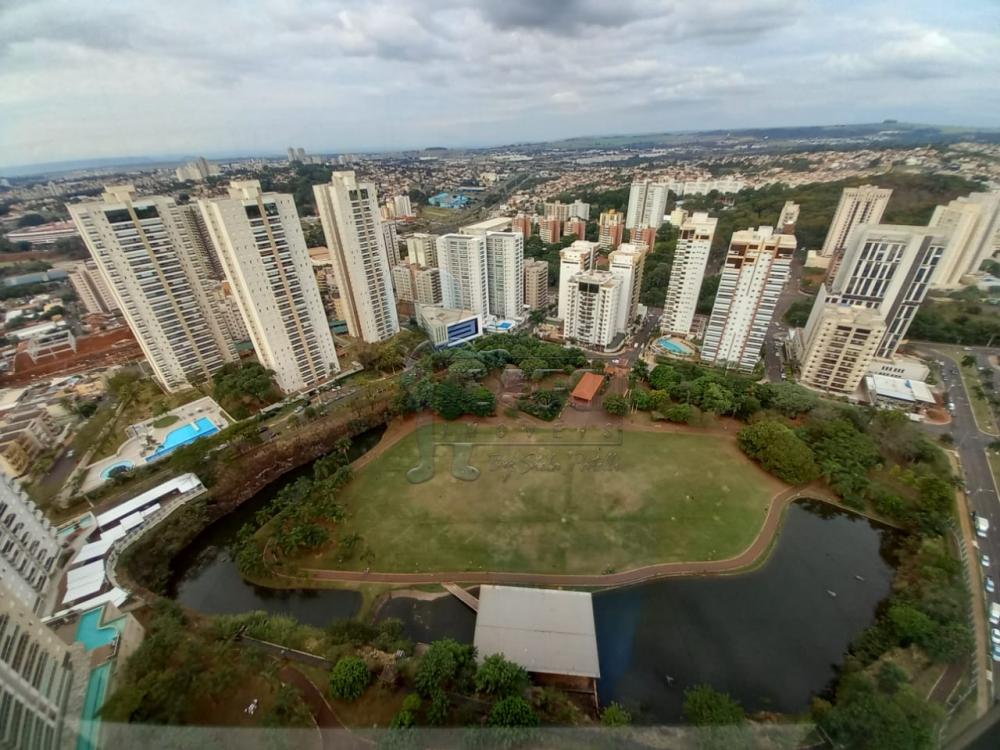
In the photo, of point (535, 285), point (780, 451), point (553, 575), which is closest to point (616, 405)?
point (780, 451)

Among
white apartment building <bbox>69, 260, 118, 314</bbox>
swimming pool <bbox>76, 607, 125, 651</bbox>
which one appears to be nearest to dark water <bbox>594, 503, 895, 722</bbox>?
swimming pool <bbox>76, 607, 125, 651</bbox>

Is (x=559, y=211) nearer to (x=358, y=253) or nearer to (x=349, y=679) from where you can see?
(x=358, y=253)

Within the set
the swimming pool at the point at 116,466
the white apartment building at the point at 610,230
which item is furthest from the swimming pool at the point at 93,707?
the white apartment building at the point at 610,230

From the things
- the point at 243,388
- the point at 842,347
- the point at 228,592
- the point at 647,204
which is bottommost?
the point at 228,592

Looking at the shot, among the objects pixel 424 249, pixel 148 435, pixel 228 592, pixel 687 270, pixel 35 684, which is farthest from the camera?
pixel 424 249

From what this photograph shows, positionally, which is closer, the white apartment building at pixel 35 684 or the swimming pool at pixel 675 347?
the white apartment building at pixel 35 684

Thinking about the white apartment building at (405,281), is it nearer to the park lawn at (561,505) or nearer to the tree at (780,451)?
the park lawn at (561,505)

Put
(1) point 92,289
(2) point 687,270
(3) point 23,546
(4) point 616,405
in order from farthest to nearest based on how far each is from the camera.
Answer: (1) point 92,289 < (2) point 687,270 < (4) point 616,405 < (3) point 23,546

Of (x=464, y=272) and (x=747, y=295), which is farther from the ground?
(x=747, y=295)

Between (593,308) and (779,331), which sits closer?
(593,308)
